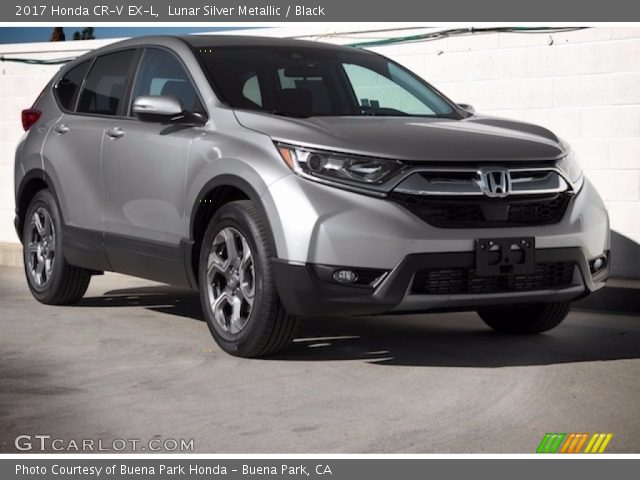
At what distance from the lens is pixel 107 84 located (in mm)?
8719

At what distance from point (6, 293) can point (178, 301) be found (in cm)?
150

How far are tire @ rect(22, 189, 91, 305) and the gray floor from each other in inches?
A: 6.5

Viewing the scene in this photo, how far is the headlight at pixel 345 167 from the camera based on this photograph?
6.46 metres

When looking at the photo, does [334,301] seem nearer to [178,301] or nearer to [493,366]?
[493,366]

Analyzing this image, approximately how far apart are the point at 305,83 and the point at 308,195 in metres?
1.81

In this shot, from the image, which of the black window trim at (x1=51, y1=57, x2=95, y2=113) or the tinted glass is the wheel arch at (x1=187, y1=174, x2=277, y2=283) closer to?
the tinted glass

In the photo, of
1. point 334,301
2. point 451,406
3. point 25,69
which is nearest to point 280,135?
point 334,301

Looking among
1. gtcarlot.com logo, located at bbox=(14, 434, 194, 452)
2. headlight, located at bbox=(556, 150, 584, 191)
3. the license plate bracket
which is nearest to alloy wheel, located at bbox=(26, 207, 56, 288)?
the license plate bracket

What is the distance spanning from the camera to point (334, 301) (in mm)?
6512

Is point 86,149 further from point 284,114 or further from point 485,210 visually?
point 485,210

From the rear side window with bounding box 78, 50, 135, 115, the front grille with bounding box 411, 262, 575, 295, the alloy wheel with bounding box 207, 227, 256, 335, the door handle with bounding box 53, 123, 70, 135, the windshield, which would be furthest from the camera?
the door handle with bounding box 53, 123, 70, 135

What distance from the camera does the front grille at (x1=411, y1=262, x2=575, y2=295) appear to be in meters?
6.57

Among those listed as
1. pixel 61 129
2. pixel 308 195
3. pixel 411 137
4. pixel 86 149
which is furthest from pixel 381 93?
pixel 308 195

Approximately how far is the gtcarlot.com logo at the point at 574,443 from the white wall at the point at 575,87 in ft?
16.9
